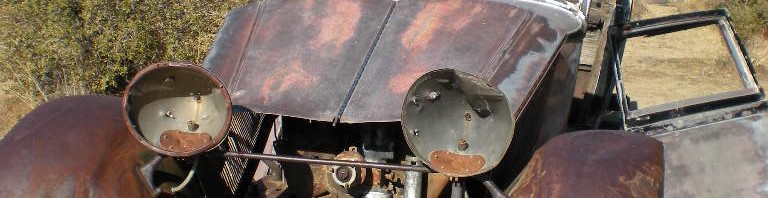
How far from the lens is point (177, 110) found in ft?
10.7

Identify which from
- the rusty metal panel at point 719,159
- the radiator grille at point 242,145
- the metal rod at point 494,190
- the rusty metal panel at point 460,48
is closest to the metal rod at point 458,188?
the metal rod at point 494,190

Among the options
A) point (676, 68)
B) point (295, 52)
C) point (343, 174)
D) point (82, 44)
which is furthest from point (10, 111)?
point (676, 68)

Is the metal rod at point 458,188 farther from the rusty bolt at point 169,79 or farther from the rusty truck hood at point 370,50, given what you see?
the rusty bolt at point 169,79

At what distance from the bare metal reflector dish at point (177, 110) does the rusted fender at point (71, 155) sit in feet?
0.78

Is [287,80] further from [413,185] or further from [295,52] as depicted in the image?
[413,185]

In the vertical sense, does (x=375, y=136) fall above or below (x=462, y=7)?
below

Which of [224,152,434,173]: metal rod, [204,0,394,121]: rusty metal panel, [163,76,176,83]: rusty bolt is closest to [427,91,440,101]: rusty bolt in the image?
[224,152,434,173]: metal rod

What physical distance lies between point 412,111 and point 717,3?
50.5 ft

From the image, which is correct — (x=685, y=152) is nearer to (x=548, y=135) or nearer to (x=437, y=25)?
(x=548, y=135)

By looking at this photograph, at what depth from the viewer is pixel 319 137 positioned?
4.20 meters

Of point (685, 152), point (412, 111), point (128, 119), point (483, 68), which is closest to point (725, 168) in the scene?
point (685, 152)

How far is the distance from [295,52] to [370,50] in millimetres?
366

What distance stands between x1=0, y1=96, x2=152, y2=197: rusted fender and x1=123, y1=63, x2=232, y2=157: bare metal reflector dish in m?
0.24

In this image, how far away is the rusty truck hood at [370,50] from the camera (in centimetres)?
358
